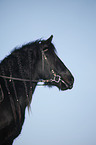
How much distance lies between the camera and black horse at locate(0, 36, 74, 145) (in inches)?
50.8

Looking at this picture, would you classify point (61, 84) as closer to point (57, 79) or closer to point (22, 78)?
point (57, 79)

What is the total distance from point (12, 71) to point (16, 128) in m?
0.73

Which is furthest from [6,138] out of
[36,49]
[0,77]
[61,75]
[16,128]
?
[36,49]

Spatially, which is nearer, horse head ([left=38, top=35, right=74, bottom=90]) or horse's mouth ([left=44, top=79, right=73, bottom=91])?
horse head ([left=38, top=35, right=74, bottom=90])

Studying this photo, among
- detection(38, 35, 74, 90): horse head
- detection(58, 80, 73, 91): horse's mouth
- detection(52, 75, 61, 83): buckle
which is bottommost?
detection(58, 80, 73, 91): horse's mouth

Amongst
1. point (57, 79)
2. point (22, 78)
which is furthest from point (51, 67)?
point (22, 78)

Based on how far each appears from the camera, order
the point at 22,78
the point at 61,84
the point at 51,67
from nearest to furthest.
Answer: the point at 22,78 < the point at 51,67 < the point at 61,84

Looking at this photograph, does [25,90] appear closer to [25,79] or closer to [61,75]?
[25,79]

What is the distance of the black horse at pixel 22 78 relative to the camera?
4.23 feet

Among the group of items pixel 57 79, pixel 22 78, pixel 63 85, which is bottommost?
pixel 63 85

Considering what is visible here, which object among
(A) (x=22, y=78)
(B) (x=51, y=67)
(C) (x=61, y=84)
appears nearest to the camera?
(A) (x=22, y=78)

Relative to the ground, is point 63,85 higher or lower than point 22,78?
lower

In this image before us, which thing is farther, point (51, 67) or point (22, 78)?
point (51, 67)

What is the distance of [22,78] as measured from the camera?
148 centimetres
